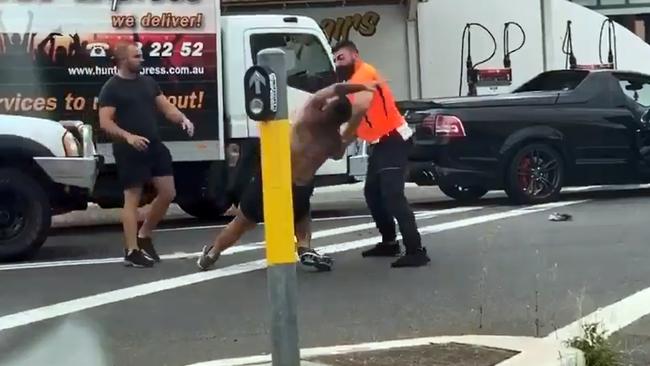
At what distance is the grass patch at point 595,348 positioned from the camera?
20.1 ft

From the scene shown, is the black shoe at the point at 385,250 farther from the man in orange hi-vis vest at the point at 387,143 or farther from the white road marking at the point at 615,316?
the white road marking at the point at 615,316

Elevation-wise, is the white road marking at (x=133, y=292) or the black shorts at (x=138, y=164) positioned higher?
the black shorts at (x=138, y=164)

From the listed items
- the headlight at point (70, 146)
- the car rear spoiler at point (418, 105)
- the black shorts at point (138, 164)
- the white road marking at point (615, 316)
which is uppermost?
the car rear spoiler at point (418, 105)

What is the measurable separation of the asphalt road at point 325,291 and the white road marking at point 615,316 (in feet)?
0.37

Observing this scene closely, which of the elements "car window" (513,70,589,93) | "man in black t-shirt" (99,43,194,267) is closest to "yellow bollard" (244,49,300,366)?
"man in black t-shirt" (99,43,194,267)

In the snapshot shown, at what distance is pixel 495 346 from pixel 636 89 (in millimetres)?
8750

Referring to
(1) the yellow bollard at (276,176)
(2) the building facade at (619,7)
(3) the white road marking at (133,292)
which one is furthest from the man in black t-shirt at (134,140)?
(2) the building facade at (619,7)

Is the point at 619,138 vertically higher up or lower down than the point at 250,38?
lower down

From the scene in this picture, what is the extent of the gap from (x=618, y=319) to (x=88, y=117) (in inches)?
250

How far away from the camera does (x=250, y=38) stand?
495 inches

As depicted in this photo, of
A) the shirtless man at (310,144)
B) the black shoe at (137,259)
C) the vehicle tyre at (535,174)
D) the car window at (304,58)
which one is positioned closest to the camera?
the shirtless man at (310,144)

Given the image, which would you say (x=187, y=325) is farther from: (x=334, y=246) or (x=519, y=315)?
(x=334, y=246)

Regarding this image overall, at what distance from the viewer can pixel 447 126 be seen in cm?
1309

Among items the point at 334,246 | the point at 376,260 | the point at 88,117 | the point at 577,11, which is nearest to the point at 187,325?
the point at 376,260
